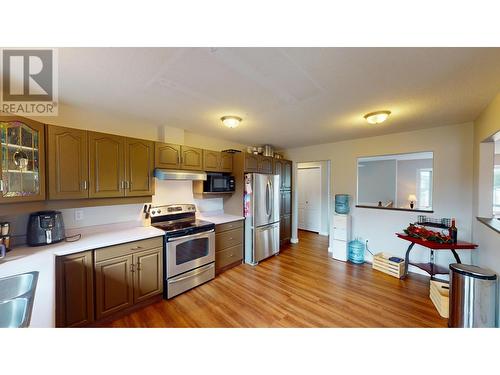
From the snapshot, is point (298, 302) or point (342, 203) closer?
point (298, 302)

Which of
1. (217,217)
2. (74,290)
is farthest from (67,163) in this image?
(217,217)

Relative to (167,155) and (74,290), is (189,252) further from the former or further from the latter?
(167,155)

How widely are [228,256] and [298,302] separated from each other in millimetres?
1298

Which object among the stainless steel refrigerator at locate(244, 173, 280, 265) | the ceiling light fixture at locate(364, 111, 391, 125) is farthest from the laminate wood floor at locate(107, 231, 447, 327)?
the ceiling light fixture at locate(364, 111, 391, 125)

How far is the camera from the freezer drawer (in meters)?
3.29

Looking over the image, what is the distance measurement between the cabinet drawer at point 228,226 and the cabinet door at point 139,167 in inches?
43.0

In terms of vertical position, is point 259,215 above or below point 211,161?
below

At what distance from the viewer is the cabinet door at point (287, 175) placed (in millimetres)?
4246

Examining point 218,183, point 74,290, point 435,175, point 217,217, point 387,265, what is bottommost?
point 387,265

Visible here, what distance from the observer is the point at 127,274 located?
1950 mm

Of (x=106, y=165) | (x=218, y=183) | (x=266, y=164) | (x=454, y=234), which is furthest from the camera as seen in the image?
(x=266, y=164)

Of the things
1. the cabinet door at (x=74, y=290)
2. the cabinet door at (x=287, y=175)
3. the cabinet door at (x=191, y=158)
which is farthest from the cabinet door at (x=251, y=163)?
the cabinet door at (x=74, y=290)

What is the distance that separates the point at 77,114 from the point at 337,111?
3060 mm

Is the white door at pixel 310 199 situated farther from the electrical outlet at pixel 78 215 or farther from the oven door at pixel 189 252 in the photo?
the electrical outlet at pixel 78 215
